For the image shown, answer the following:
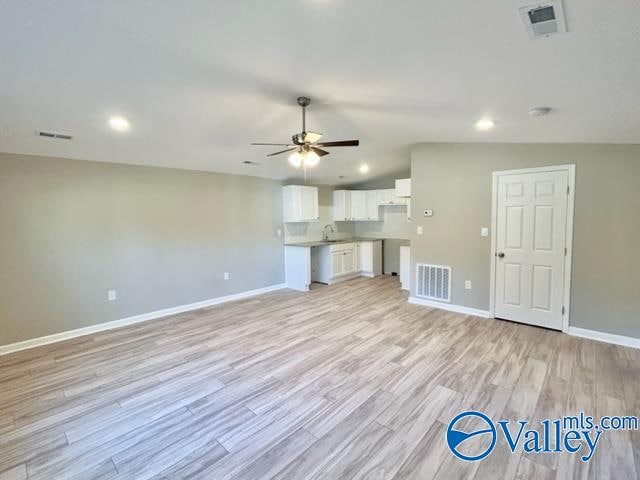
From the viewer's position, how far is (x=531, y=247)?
400 centimetres

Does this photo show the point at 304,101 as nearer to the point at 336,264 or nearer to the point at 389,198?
the point at 336,264

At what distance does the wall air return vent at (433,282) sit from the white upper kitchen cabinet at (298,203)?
2.62 m

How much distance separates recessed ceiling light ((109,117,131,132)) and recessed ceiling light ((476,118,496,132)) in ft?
12.2

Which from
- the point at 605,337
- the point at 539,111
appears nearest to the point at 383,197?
the point at 539,111

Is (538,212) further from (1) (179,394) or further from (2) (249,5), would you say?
(1) (179,394)

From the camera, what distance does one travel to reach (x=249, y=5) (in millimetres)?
1612

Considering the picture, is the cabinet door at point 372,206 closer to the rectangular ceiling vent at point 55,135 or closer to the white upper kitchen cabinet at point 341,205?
the white upper kitchen cabinet at point 341,205

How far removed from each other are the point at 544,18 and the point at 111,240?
4.99 m

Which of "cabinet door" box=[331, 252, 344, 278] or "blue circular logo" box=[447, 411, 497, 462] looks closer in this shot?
"blue circular logo" box=[447, 411, 497, 462]

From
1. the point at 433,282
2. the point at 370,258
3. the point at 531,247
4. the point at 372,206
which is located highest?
the point at 372,206

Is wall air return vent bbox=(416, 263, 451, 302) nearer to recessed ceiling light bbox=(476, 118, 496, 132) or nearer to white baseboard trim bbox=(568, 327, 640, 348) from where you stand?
white baseboard trim bbox=(568, 327, 640, 348)

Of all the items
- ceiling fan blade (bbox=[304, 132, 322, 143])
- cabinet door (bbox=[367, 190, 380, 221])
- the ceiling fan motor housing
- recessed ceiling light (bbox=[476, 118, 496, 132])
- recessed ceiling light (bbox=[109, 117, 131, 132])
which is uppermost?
the ceiling fan motor housing

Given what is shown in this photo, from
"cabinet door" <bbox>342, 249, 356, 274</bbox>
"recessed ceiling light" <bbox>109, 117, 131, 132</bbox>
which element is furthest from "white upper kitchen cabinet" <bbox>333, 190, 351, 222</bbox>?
"recessed ceiling light" <bbox>109, 117, 131, 132</bbox>

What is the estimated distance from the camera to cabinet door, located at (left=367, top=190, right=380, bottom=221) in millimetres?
7416
